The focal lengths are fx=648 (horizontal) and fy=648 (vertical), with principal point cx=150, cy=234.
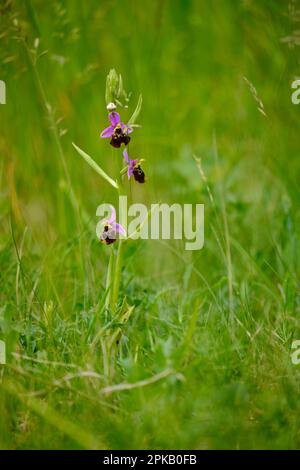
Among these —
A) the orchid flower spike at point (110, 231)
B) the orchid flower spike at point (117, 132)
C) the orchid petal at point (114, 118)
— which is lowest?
the orchid flower spike at point (110, 231)

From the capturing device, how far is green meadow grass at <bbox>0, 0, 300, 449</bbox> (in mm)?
1866

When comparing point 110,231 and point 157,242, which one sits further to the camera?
point 157,242

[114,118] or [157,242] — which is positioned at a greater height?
[114,118]

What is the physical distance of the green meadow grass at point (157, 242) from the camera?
187 cm

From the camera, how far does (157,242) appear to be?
299 cm

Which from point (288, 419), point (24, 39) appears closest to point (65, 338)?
point (288, 419)

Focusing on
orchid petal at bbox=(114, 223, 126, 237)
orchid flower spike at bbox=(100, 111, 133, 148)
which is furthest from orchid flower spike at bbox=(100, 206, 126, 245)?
orchid flower spike at bbox=(100, 111, 133, 148)

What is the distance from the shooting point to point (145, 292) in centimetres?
253

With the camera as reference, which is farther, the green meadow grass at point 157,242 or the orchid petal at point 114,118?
the orchid petal at point 114,118

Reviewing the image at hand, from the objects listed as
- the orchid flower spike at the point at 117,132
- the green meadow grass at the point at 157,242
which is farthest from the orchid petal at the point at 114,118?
the green meadow grass at the point at 157,242

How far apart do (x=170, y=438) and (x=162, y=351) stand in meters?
0.25

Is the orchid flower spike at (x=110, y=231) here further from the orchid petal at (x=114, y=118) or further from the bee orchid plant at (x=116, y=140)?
the orchid petal at (x=114, y=118)

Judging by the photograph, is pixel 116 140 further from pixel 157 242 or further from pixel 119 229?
pixel 157 242

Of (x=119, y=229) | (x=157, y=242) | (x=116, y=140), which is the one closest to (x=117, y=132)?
(x=116, y=140)
